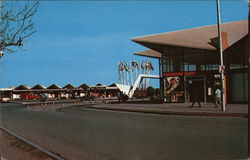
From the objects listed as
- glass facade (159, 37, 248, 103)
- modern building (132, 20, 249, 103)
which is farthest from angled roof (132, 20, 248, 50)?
glass facade (159, 37, 248, 103)

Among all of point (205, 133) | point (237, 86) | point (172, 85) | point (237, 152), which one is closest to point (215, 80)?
point (237, 86)

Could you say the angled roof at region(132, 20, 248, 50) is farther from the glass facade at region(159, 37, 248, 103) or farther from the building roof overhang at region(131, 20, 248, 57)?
the glass facade at region(159, 37, 248, 103)

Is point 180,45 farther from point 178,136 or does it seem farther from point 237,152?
point 237,152

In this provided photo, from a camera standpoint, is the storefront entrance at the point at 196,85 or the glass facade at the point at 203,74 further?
the storefront entrance at the point at 196,85

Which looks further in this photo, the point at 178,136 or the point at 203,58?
the point at 203,58

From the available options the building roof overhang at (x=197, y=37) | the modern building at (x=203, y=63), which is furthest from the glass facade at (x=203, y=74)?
the building roof overhang at (x=197, y=37)

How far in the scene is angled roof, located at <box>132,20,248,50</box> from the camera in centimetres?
2957

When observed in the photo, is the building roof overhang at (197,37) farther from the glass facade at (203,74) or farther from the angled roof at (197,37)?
the glass facade at (203,74)

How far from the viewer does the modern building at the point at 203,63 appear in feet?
92.2

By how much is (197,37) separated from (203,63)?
4006 millimetres

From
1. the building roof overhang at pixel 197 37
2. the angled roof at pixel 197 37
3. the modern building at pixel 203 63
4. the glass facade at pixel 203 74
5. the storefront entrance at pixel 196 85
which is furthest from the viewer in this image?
the storefront entrance at pixel 196 85

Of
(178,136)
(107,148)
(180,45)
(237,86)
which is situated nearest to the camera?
(107,148)

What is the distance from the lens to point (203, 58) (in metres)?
30.7

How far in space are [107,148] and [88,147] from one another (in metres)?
0.66
